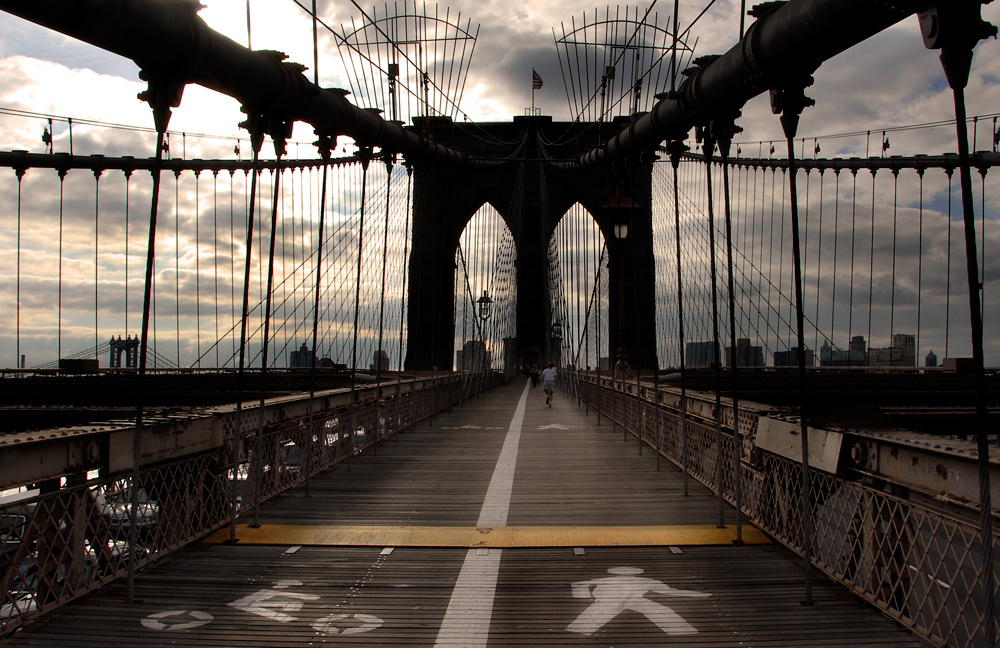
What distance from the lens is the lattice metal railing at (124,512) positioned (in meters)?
3.90

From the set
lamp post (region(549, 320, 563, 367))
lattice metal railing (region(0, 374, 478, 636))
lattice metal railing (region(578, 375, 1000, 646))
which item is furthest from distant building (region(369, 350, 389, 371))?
lamp post (region(549, 320, 563, 367))

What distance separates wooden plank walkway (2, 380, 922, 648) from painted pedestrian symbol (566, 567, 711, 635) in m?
0.01

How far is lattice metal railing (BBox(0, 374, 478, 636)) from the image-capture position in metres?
3.90

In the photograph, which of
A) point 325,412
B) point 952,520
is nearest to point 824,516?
point 952,520

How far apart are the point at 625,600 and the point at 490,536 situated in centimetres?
172

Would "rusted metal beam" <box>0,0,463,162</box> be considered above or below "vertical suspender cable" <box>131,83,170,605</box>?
above

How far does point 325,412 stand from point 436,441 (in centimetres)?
393

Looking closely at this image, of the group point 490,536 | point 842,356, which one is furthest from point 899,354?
point 490,536

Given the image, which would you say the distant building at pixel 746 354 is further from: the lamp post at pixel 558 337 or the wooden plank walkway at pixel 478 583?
the wooden plank walkway at pixel 478 583

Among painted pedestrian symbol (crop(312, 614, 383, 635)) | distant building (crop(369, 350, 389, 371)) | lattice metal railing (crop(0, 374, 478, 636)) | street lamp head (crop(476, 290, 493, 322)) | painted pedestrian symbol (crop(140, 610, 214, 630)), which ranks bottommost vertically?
painted pedestrian symbol (crop(312, 614, 383, 635))

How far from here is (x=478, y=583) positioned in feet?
15.6

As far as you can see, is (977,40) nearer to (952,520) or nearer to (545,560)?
(952,520)

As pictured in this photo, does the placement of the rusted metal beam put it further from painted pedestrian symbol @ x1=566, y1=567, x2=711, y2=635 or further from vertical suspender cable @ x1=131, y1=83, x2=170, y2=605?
painted pedestrian symbol @ x1=566, y1=567, x2=711, y2=635

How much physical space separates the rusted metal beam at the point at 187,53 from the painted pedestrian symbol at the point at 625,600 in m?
4.11
